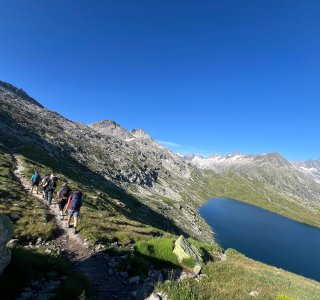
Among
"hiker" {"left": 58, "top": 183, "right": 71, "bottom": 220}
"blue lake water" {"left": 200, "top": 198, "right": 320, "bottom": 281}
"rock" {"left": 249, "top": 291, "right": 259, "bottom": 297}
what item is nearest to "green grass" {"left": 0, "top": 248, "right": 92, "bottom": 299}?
"rock" {"left": 249, "top": 291, "right": 259, "bottom": 297}

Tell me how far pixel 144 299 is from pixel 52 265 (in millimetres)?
4286

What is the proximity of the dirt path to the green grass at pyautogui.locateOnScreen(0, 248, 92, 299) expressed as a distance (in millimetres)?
1028

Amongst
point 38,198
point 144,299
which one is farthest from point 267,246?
point 144,299

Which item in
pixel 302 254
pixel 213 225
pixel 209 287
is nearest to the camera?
pixel 209 287

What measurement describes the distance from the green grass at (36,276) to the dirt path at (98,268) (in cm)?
103

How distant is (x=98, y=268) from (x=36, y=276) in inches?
159

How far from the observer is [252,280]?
1742 cm

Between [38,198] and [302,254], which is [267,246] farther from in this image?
[38,198]

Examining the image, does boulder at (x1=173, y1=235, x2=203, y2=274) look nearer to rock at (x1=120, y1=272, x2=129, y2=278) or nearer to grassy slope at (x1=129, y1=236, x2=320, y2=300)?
grassy slope at (x1=129, y1=236, x2=320, y2=300)

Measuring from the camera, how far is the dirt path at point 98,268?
11867 millimetres

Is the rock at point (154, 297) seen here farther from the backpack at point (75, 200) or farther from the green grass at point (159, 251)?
the backpack at point (75, 200)

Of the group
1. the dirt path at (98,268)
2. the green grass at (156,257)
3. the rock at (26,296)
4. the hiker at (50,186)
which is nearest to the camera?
the rock at (26,296)

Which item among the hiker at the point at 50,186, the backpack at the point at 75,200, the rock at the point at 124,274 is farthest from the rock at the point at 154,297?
the hiker at the point at 50,186

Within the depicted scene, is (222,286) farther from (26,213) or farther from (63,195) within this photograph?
(26,213)
